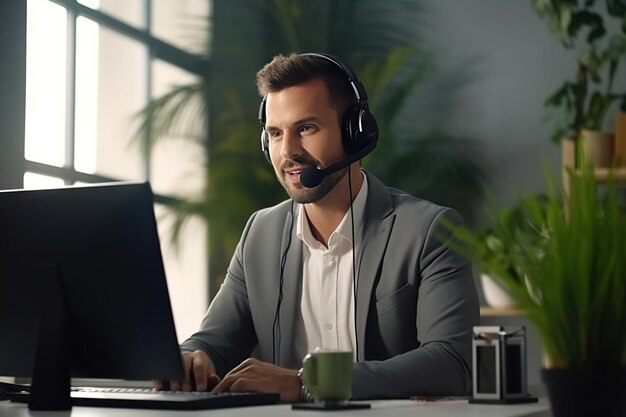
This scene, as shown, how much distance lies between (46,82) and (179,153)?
96 cm

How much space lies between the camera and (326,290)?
2.23m

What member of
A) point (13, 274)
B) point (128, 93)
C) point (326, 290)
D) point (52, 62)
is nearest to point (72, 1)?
point (52, 62)

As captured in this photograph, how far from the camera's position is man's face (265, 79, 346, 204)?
2.25m

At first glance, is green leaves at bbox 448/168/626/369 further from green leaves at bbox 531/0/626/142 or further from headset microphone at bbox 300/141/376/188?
green leaves at bbox 531/0/626/142

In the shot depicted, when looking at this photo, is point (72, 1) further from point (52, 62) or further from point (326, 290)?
point (326, 290)

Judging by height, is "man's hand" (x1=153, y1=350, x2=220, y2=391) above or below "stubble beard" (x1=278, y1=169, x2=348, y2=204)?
below

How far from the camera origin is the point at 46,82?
13.1 feet

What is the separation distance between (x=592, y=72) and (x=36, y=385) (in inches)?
116

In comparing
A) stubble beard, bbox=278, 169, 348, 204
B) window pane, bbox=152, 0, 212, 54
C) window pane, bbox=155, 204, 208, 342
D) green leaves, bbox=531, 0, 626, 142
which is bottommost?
window pane, bbox=155, 204, 208, 342

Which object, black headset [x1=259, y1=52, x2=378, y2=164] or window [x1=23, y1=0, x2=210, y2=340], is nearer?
black headset [x1=259, y1=52, x2=378, y2=164]

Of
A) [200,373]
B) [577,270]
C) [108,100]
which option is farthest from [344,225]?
[108,100]

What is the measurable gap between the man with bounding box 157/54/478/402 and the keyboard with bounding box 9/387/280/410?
1.18 feet

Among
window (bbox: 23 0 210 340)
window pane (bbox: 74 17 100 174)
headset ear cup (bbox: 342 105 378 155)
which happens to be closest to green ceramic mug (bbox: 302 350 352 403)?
headset ear cup (bbox: 342 105 378 155)

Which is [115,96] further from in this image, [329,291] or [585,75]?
[329,291]
